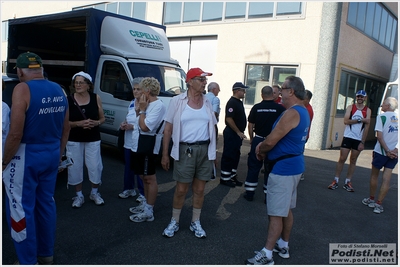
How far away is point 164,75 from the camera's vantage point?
7410mm

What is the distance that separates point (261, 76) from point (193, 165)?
876 centimetres

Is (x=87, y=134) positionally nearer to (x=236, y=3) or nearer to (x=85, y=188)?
(x=85, y=188)

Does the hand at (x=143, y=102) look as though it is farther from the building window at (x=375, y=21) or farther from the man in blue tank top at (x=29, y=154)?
the building window at (x=375, y=21)

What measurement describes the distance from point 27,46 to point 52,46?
626mm

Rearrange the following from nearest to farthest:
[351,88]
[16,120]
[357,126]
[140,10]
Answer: [16,120]
[357,126]
[351,88]
[140,10]

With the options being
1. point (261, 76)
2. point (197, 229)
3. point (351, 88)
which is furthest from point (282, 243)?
point (351, 88)

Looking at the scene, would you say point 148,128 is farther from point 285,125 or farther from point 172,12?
point 172,12

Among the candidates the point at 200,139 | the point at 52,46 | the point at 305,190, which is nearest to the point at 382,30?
the point at 305,190

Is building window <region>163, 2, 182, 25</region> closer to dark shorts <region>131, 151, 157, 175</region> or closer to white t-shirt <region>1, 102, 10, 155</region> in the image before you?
dark shorts <region>131, 151, 157, 175</region>

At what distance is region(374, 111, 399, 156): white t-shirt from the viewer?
5113 mm

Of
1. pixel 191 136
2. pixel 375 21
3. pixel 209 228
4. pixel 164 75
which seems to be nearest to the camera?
pixel 191 136

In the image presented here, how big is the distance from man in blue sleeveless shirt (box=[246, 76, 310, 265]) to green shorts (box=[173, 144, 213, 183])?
72 centimetres

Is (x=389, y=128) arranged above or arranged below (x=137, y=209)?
above

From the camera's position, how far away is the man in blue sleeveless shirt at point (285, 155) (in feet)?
10.3
